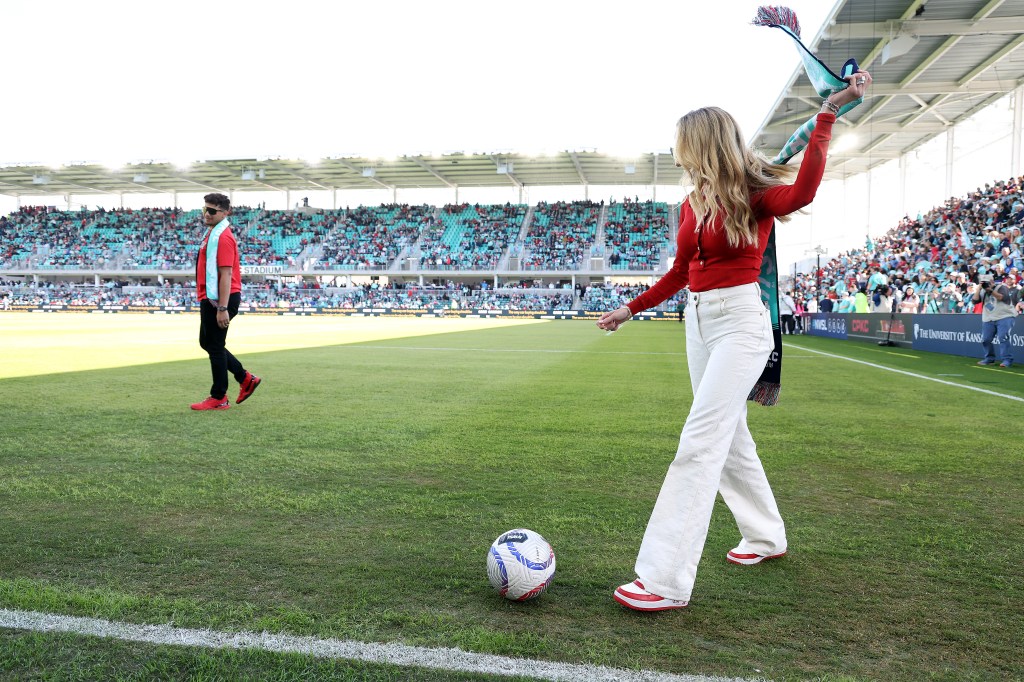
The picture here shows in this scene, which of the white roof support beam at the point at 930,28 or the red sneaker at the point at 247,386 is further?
the white roof support beam at the point at 930,28

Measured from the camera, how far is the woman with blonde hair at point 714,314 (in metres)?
2.61

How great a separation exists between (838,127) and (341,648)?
123 ft

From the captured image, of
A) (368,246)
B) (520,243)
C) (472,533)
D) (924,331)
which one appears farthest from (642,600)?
(368,246)

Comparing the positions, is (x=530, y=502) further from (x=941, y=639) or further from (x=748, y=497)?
(x=941, y=639)

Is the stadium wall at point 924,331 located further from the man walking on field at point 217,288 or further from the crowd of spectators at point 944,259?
the man walking on field at point 217,288

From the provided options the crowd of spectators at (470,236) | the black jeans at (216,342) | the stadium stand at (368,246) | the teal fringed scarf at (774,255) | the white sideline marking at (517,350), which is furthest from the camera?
the crowd of spectators at (470,236)

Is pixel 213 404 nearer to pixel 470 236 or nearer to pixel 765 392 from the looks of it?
pixel 765 392

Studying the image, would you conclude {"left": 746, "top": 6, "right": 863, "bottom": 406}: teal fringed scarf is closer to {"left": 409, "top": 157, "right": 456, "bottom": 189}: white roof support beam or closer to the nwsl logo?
the nwsl logo

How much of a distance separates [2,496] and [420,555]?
2520 millimetres

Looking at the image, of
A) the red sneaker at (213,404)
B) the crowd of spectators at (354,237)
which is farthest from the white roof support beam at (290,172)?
the red sneaker at (213,404)

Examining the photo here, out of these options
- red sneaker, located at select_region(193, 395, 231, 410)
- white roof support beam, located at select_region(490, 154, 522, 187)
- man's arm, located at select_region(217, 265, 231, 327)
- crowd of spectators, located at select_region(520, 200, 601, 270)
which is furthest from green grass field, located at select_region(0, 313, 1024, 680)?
crowd of spectators, located at select_region(520, 200, 601, 270)

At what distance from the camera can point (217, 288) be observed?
6.75 metres

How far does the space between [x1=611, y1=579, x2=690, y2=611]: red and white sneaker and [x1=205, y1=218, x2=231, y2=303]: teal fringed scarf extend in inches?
214

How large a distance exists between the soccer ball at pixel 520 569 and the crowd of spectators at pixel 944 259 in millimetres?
19498
